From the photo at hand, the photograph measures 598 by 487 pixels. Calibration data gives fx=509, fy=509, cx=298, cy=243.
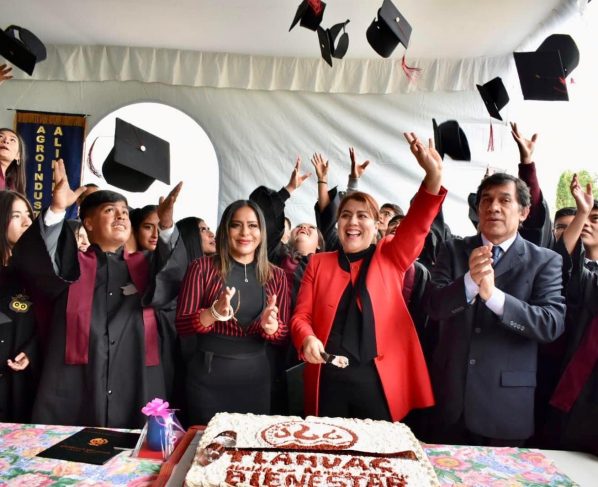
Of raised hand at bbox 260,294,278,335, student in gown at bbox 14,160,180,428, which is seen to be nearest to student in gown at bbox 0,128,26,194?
student in gown at bbox 14,160,180,428

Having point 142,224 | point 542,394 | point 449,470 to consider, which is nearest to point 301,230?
point 142,224

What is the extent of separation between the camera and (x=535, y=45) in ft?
14.9

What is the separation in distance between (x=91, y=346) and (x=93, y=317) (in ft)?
0.38

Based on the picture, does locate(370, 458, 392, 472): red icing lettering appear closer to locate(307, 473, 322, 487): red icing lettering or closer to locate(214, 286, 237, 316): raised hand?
locate(307, 473, 322, 487): red icing lettering

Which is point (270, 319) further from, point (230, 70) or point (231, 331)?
point (230, 70)

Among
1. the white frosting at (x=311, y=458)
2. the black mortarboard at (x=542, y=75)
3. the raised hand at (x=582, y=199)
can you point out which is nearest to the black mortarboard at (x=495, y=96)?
the black mortarboard at (x=542, y=75)

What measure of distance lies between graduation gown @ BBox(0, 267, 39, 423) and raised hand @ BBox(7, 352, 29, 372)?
26 mm

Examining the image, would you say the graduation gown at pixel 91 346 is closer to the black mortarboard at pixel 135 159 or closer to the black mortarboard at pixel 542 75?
the black mortarboard at pixel 135 159

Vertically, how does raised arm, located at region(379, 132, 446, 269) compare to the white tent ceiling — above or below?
below

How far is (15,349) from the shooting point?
2070 millimetres

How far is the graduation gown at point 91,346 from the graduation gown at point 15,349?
0.10m

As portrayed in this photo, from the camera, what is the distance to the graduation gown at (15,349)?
6.79ft

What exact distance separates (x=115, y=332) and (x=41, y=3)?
362 cm

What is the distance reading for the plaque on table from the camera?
1271 millimetres
